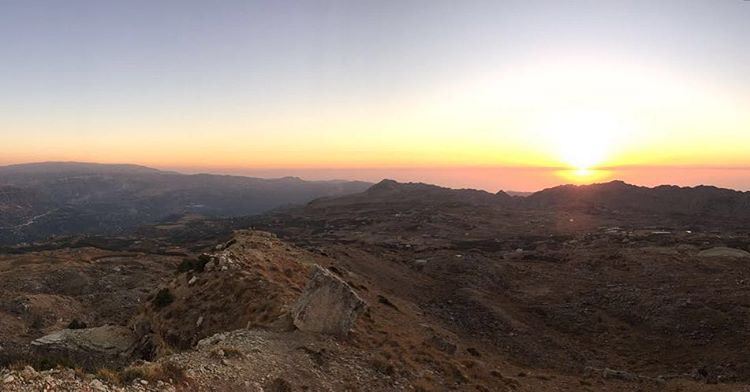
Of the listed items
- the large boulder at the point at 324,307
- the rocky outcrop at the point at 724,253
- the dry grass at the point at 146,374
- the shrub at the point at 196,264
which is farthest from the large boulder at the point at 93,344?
the rocky outcrop at the point at 724,253

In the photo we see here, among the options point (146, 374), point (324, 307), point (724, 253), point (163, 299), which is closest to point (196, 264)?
point (163, 299)

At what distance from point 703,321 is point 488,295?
1919 centimetres

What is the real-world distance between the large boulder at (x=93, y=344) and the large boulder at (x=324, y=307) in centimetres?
1129

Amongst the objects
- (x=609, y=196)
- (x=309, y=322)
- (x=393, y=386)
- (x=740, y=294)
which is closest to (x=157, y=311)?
(x=309, y=322)

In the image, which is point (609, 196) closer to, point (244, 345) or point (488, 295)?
point (488, 295)

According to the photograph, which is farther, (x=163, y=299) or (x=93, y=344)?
(x=163, y=299)

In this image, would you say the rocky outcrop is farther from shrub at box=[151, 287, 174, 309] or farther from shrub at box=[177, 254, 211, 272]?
shrub at box=[151, 287, 174, 309]

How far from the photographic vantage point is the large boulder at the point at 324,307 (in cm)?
2306

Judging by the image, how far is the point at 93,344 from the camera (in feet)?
90.2

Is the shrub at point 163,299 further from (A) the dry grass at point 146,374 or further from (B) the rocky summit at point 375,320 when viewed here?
(A) the dry grass at point 146,374

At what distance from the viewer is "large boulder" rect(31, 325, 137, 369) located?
26141mm

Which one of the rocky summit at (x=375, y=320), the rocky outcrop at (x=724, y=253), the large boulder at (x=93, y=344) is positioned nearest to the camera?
the rocky summit at (x=375, y=320)

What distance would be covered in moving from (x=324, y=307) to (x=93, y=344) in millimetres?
15430

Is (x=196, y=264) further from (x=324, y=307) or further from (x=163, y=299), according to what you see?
(x=324, y=307)
